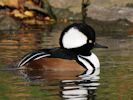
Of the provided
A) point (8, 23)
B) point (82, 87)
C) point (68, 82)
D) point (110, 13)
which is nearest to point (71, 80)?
point (68, 82)

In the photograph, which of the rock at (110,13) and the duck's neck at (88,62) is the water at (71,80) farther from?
the rock at (110,13)

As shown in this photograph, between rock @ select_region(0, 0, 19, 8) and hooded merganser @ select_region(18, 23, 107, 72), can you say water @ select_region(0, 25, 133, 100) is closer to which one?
hooded merganser @ select_region(18, 23, 107, 72)

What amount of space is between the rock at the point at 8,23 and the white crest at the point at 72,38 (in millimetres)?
10342

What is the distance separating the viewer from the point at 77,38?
1294 cm

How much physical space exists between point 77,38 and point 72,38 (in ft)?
0.50

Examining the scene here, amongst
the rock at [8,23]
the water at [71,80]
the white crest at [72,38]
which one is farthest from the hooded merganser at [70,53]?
the rock at [8,23]

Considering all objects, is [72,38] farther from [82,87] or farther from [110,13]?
[110,13]

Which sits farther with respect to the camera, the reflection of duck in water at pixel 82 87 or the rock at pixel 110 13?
the rock at pixel 110 13

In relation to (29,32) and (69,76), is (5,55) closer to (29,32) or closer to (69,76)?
(69,76)

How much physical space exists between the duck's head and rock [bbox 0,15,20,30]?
10261 millimetres

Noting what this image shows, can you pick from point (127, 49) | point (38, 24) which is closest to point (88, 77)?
point (127, 49)

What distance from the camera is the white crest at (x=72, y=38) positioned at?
12766mm

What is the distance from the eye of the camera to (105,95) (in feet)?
33.2

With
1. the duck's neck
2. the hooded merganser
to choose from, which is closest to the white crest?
the hooded merganser
